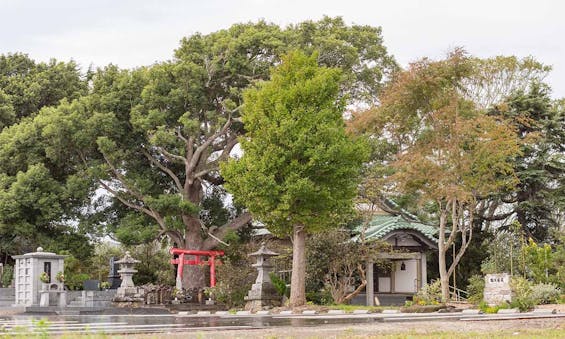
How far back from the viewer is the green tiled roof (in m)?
32.2

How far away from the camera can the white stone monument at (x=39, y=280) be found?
104 ft

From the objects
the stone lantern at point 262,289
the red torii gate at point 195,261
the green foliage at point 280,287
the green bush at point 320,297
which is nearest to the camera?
the stone lantern at point 262,289

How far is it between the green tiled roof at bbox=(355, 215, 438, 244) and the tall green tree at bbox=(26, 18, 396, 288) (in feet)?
19.8

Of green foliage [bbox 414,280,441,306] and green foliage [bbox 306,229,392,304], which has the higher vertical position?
green foliage [bbox 306,229,392,304]

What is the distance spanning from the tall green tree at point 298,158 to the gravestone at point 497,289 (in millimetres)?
5492

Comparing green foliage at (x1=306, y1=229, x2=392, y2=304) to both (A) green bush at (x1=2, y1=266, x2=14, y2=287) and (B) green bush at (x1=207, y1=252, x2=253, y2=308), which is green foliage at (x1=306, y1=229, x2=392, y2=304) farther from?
(A) green bush at (x1=2, y1=266, x2=14, y2=287)

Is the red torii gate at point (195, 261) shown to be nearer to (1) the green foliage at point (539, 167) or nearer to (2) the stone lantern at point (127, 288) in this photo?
(2) the stone lantern at point (127, 288)

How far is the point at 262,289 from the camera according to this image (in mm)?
28516

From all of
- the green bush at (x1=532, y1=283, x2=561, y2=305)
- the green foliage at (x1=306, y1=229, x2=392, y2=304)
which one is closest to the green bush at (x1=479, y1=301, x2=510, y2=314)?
the green bush at (x1=532, y1=283, x2=561, y2=305)

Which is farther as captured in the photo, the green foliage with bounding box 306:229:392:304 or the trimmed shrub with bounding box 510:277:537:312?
the green foliage with bounding box 306:229:392:304

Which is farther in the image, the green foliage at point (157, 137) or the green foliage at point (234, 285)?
the green foliage at point (157, 137)

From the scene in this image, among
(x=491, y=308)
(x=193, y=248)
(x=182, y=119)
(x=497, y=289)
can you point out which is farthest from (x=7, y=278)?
(x=491, y=308)

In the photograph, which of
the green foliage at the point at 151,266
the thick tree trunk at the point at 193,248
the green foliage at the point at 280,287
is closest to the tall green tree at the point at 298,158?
the green foliage at the point at 280,287

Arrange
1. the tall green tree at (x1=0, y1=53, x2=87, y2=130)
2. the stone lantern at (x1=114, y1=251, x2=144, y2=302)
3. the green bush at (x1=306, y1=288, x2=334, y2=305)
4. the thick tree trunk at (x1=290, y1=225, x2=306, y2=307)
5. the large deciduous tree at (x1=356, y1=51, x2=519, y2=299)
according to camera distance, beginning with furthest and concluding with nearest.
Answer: the tall green tree at (x1=0, y1=53, x2=87, y2=130)
the stone lantern at (x1=114, y1=251, x2=144, y2=302)
the green bush at (x1=306, y1=288, x2=334, y2=305)
the large deciduous tree at (x1=356, y1=51, x2=519, y2=299)
the thick tree trunk at (x1=290, y1=225, x2=306, y2=307)
